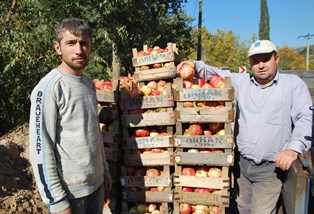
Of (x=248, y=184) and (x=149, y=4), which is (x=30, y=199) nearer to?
(x=248, y=184)

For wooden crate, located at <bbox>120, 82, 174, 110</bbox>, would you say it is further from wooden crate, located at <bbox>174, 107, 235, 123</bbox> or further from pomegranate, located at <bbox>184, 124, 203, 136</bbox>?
pomegranate, located at <bbox>184, 124, 203, 136</bbox>

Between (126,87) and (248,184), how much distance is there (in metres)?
1.85

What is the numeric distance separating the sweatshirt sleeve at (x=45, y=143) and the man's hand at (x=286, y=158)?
1935mm

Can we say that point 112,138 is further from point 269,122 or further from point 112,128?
point 269,122

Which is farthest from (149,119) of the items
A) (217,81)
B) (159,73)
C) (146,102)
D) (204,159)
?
(217,81)

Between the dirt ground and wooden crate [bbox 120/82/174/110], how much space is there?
6.01 ft

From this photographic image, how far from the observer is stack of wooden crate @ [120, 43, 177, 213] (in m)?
3.60

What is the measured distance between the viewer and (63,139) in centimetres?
208

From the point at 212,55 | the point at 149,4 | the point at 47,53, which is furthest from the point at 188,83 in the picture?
the point at 212,55

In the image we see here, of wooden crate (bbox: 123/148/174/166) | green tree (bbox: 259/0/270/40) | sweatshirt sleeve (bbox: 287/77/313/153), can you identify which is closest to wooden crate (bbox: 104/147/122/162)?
wooden crate (bbox: 123/148/174/166)

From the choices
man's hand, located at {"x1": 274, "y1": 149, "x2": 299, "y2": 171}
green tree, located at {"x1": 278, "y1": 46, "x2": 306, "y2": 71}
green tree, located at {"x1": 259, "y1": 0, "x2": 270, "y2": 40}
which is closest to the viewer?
man's hand, located at {"x1": 274, "y1": 149, "x2": 299, "y2": 171}

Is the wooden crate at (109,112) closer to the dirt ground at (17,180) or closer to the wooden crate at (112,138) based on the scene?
the wooden crate at (112,138)

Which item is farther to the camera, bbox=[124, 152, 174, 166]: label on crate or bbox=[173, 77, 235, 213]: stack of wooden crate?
bbox=[124, 152, 174, 166]: label on crate

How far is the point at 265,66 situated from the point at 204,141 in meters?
1.09
